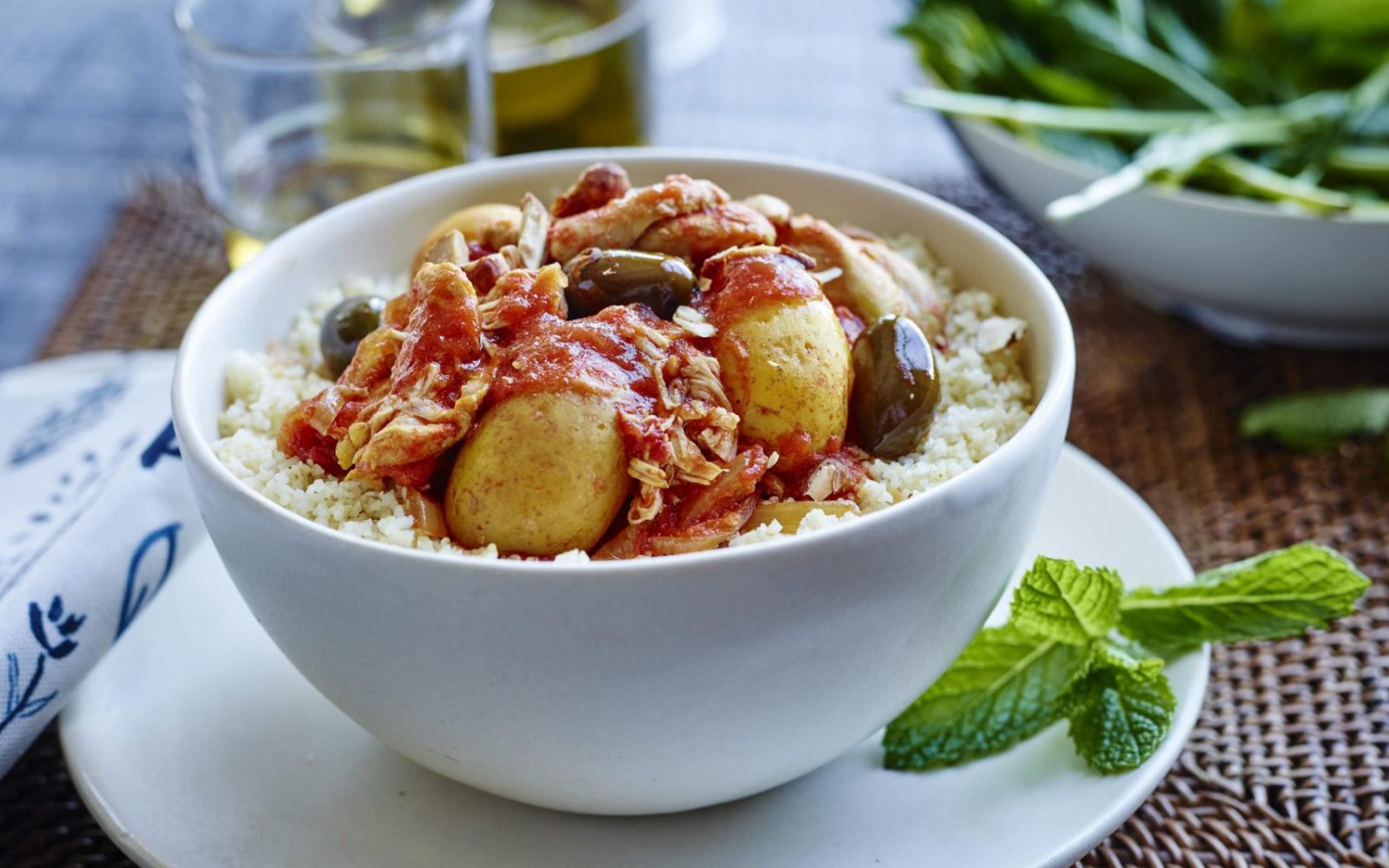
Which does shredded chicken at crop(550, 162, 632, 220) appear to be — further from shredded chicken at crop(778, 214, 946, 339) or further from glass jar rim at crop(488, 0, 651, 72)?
glass jar rim at crop(488, 0, 651, 72)

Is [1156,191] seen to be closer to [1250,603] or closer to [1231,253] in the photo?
[1231,253]

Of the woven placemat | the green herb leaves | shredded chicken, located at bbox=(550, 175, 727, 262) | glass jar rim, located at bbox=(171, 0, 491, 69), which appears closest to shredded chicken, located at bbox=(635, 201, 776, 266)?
shredded chicken, located at bbox=(550, 175, 727, 262)

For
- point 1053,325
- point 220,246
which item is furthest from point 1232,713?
point 220,246

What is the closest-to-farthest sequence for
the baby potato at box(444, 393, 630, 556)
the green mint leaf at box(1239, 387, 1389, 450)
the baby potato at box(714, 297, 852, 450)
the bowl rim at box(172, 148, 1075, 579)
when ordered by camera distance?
the bowl rim at box(172, 148, 1075, 579)
the baby potato at box(444, 393, 630, 556)
the baby potato at box(714, 297, 852, 450)
the green mint leaf at box(1239, 387, 1389, 450)

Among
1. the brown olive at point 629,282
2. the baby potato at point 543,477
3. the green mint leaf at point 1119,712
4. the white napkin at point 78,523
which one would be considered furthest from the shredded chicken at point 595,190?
the green mint leaf at point 1119,712

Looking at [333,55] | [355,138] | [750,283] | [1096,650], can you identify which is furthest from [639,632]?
[355,138]

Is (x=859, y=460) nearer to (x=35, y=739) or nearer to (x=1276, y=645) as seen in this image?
(x=1276, y=645)

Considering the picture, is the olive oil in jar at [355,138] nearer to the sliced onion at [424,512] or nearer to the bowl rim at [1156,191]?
the bowl rim at [1156,191]
